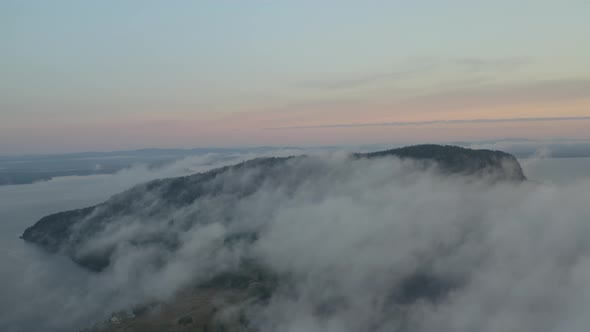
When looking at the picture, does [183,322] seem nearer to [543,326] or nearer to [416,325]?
[416,325]

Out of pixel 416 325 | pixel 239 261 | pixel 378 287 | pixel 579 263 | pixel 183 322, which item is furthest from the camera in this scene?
pixel 239 261

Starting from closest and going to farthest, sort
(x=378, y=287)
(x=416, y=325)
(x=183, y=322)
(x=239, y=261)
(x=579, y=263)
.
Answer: (x=183, y=322), (x=416, y=325), (x=378, y=287), (x=579, y=263), (x=239, y=261)

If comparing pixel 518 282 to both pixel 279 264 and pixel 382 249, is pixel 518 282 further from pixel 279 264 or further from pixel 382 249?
pixel 279 264

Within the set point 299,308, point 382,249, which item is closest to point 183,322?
point 299,308

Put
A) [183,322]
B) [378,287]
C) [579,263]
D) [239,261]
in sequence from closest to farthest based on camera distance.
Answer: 1. [183,322]
2. [378,287]
3. [579,263]
4. [239,261]

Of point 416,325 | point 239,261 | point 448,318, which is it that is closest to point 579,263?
point 448,318

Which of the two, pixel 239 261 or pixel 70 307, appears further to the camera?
pixel 239 261

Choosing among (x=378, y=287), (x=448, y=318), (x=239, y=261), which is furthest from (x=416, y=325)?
(x=239, y=261)

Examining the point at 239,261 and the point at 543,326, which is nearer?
the point at 543,326

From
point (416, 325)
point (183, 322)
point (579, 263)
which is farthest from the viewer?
point (579, 263)
